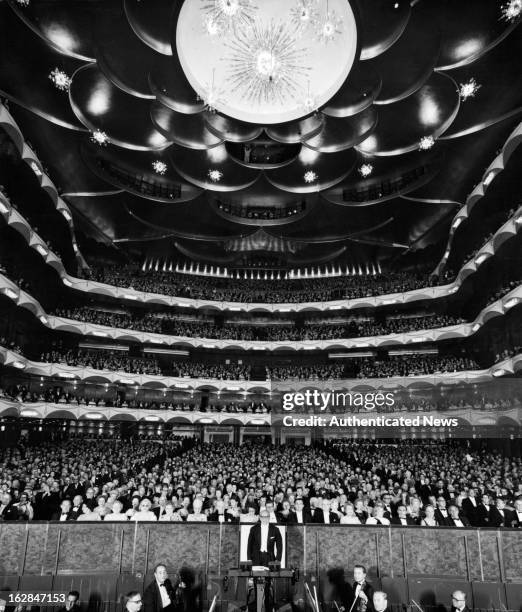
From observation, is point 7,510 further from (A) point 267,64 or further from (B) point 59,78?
(A) point 267,64

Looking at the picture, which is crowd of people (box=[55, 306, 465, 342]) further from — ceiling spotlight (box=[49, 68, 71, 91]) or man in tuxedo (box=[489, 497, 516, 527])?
man in tuxedo (box=[489, 497, 516, 527])

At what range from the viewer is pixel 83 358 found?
110 ft

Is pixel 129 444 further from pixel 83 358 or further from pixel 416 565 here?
pixel 416 565

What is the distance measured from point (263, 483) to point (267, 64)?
19916mm

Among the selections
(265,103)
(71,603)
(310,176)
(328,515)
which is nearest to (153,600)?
(71,603)

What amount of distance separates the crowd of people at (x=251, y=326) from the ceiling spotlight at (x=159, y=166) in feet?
38.4

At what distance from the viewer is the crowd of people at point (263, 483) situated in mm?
10898

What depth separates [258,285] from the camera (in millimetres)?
43375


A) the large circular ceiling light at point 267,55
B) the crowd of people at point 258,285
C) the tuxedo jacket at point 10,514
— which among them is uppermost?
the large circular ceiling light at point 267,55

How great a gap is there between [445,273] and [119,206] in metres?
24.4

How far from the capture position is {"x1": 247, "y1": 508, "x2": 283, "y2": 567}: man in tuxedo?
8391 millimetres

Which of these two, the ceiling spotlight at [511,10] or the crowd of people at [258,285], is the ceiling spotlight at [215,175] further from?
the ceiling spotlight at [511,10]

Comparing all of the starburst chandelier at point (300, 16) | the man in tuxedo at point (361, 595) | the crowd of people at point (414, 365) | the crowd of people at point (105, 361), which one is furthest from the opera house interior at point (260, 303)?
the crowd of people at point (105, 361)

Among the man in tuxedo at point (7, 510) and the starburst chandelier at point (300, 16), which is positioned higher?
the starburst chandelier at point (300, 16)
